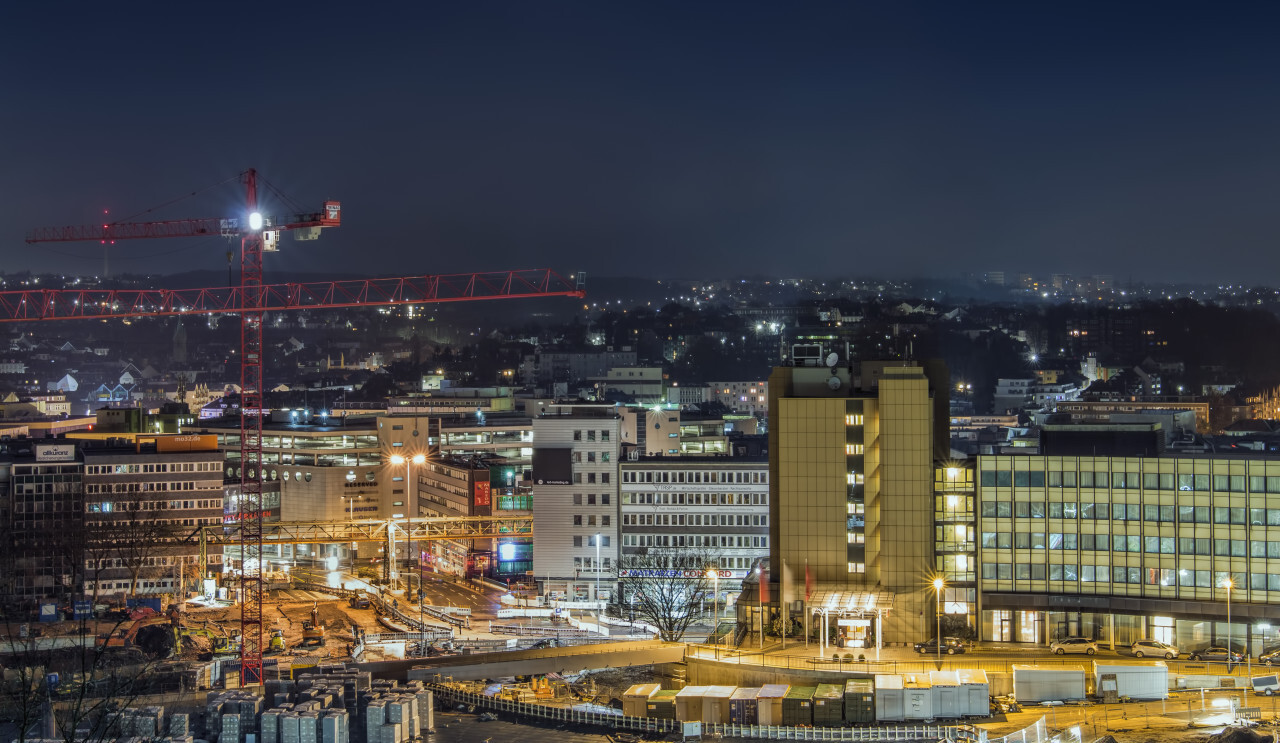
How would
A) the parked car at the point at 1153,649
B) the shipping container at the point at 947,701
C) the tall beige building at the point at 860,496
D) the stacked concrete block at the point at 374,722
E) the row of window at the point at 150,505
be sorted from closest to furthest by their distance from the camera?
the stacked concrete block at the point at 374,722 < the shipping container at the point at 947,701 < the parked car at the point at 1153,649 < the tall beige building at the point at 860,496 < the row of window at the point at 150,505

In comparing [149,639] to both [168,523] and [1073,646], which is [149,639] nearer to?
[168,523]

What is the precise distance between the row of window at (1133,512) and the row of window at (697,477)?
1007cm

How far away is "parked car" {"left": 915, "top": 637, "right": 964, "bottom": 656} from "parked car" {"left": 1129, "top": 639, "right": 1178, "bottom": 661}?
2678 mm

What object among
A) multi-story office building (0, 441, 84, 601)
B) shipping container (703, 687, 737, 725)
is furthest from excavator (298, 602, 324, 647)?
shipping container (703, 687, 737, 725)

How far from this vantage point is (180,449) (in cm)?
4366

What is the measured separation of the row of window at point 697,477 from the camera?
34844mm

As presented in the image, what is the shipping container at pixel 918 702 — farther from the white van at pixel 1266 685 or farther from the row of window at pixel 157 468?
the row of window at pixel 157 468

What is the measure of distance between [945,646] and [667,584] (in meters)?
10.3

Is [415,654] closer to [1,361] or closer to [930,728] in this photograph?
[930,728]

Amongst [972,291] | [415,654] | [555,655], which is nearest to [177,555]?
[415,654]

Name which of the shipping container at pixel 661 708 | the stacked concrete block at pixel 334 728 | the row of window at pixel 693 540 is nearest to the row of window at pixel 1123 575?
the shipping container at pixel 661 708

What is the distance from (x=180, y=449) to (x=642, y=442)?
47.7 feet

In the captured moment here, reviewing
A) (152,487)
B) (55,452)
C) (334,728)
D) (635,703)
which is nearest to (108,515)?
(152,487)

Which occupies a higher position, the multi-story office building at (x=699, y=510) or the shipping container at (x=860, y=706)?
the multi-story office building at (x=699, y=510)
